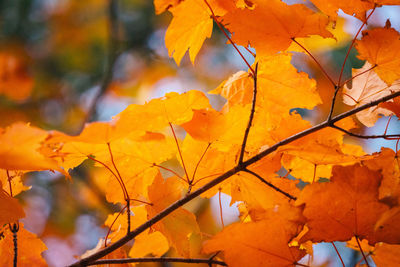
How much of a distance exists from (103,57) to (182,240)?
2573 millimetres

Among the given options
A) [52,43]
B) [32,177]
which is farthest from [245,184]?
[52,43]

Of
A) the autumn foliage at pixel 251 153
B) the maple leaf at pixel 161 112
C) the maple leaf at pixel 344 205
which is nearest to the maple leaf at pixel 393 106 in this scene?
the autumn foliage at pixel 251 153

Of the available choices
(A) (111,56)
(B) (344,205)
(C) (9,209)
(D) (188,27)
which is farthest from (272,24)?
(A) (111,56)

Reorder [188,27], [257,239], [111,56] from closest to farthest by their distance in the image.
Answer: [257,239], [188,27], [111,56]

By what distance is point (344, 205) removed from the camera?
1.56 feet

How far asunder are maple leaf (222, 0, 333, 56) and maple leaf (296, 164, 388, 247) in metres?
0.20

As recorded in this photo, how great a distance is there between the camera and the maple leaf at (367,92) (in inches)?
23.5

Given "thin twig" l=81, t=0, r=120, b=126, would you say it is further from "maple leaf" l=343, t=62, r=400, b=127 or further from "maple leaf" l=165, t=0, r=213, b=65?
"maple leaf" l=343, t=62, r=400, b=127

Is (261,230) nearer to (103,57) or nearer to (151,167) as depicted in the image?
(151,167)

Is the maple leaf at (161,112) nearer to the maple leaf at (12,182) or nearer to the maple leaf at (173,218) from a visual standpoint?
the maple leaf at (173,218)

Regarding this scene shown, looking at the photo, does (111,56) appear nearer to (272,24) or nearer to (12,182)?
(12,182)

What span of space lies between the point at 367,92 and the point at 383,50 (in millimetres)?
81

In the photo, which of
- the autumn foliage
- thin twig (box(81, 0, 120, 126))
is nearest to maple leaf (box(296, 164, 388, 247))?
the autumn foliage

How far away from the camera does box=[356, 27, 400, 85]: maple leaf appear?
21.6 inches
